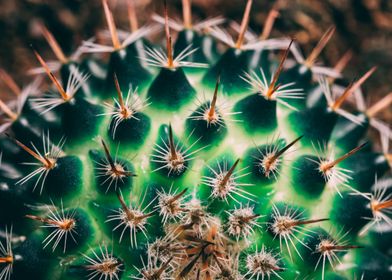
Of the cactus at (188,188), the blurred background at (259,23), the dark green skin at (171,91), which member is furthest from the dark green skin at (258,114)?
the blurred background at (259,23)

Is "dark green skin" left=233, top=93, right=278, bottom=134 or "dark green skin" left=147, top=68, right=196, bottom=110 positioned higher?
"dark green skin" left=147, top=68, right=196, bottom=110

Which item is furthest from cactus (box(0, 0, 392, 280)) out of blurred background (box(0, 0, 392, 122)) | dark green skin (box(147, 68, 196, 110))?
blurred background (box(0, 0, 392, 122))

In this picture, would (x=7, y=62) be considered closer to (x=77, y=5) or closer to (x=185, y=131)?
(x=77, y=5)

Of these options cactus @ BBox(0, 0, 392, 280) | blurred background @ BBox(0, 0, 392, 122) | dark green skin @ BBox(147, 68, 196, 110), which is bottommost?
cactus @ BBox(0, 0, 392, 280)

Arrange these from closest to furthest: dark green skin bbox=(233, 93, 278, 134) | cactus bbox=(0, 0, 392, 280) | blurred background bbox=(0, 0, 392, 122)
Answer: cactus bbox=(0, 0, 392, 280) < dark green skin bbox=(233, 93, 278, 134) < blurred background bbox=(0, 0, 392, 122)

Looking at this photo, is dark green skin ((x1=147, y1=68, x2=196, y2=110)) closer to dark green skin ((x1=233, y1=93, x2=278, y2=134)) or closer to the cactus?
the cactus

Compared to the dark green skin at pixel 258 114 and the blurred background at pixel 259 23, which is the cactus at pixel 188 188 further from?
the blurred background at pixel 259 23

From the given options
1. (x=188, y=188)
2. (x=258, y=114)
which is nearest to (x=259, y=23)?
(x=258, y=114)
